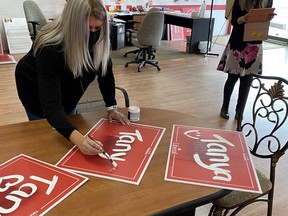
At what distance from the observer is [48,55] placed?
1.32 metres

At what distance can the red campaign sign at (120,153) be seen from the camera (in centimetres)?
114

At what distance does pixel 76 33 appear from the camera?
1302mm

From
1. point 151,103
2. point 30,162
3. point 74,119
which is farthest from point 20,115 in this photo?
point 30,162

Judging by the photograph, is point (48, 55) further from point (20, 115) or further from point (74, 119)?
point (20, 115)

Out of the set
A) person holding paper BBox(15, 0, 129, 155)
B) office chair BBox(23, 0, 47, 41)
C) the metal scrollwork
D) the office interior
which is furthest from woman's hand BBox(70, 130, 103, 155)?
office chair BBox(23, 0, 47, 41)

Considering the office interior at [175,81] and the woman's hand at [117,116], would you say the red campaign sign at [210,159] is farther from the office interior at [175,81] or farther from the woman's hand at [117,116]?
the office interior at [175,81]

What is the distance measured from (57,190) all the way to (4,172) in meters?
0.23

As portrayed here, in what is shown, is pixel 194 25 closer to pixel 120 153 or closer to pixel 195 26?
pixel 195 26

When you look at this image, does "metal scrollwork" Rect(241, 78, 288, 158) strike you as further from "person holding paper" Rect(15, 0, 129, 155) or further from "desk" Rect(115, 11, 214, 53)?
"desk" Rect(115, 11, 214, 53)

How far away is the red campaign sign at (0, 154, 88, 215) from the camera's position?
37.4 inches

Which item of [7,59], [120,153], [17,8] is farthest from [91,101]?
[17,8]

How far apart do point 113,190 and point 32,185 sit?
28 centimetres

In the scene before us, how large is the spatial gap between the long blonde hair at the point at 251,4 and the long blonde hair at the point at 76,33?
6.60ft

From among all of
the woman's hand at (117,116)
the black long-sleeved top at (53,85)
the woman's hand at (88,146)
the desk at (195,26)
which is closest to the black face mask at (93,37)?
the black long-sleeved top at (53,85)
